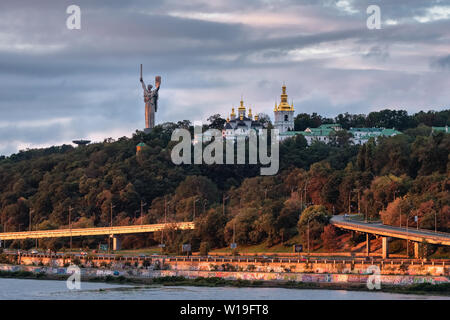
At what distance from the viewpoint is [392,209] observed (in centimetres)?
12312

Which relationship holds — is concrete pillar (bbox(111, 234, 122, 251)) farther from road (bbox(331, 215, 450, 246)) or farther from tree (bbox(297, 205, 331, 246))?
road (bbox(331, 215, 450, 246))

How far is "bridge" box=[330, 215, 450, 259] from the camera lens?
101000 millimetres

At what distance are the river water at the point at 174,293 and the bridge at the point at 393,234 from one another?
16979 millimetres

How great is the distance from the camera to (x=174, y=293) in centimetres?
8750

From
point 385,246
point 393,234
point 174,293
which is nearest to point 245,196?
point 385,246

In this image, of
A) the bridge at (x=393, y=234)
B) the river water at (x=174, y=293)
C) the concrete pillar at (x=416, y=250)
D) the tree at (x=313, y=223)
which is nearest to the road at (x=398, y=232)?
the bridge at (x=393, y=234)

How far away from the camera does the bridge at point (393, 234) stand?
331ft

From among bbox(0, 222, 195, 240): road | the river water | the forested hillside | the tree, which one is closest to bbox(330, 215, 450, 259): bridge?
the tree

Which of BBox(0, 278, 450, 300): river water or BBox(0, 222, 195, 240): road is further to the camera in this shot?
BBox(0, 222, 195, 240): road

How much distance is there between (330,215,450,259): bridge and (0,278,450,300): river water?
1698 centimetres

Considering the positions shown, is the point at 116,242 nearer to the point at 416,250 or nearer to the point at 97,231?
the point at 97,231
